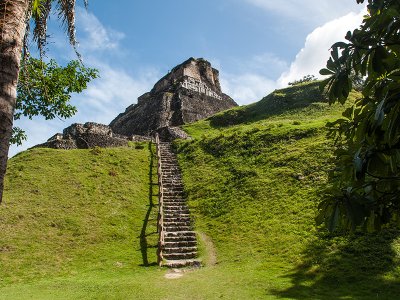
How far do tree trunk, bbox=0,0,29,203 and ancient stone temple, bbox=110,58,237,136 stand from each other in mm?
46766

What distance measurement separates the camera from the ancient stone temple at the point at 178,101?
5744cm

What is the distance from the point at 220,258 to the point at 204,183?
10.3m

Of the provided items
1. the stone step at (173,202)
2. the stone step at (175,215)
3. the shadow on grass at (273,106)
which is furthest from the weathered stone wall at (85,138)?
the stone step at (175,215)

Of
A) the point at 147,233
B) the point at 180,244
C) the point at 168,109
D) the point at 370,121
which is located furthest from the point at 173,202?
the point at 168,109

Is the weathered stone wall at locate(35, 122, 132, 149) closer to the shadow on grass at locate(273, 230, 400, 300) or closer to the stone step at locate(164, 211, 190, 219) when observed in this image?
the stone step at locate(164, 211, 190, 219)

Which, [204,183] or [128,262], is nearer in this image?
[128,262]

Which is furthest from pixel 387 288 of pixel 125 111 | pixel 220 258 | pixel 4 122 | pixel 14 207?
Result: pixel 125 111

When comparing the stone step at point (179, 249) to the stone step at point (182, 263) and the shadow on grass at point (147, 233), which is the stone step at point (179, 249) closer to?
the shadow on grass at point (147, 233)

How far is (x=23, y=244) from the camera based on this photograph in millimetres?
18062

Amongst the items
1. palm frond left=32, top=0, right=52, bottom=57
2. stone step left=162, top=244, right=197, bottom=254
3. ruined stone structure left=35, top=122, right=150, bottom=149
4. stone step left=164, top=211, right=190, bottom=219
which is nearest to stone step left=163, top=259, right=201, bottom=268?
stone step left=162, top=244, right=197, bottom=254

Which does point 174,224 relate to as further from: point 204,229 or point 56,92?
point 56,92

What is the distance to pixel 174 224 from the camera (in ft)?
68.7

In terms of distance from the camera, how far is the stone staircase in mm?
17406

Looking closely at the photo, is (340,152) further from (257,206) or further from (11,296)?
(257,206)
